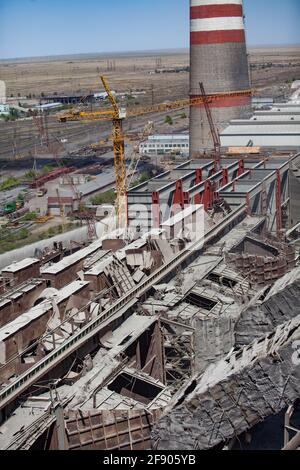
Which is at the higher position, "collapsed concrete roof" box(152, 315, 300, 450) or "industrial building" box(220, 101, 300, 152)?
"collapsed concrete roof" box(152, 315, 300, 450)

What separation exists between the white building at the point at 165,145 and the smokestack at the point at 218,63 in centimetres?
1453

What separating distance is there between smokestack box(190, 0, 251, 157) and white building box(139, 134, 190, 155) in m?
14.5

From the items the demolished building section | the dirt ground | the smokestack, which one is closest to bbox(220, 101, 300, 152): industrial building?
the smokestack

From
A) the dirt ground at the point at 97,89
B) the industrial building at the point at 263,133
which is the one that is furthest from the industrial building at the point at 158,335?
the dirt ground at the point at 97,89

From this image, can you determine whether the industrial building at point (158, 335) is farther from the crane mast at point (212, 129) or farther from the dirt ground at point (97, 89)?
the dirt ground at point (97, 89)

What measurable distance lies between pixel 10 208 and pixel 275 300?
20.7 metres

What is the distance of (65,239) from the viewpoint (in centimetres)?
2041

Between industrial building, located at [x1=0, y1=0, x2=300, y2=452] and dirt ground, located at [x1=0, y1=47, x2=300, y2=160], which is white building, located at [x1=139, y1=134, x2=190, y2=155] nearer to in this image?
dirt ground, located at [x1=0, y1=47, x2=300, y2=160]

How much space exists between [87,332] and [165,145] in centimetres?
3321

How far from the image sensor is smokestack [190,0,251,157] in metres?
24.3

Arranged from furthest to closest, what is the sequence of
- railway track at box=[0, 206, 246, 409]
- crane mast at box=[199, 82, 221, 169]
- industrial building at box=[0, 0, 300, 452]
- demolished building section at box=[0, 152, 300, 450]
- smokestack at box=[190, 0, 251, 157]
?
crane mast at box=[199, 82, 221, 169], smokestack at box=[190, 0, 251, 157], railway track at box=[0, 206, 246, 409], demolished building section at box=[0, 152, 300, 450], industrial building at box=[0, 0, 300, 452]

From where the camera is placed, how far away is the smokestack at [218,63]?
2428 cm
